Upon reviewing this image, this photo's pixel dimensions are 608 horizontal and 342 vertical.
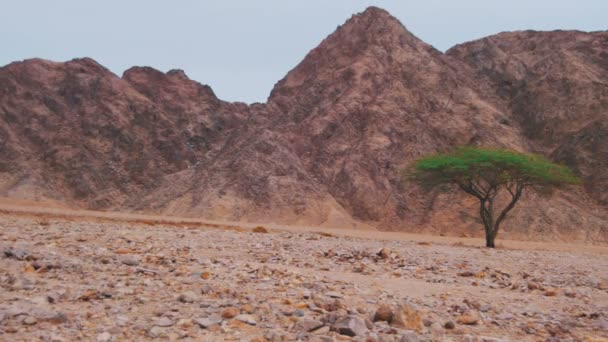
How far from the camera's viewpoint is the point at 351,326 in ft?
20.5

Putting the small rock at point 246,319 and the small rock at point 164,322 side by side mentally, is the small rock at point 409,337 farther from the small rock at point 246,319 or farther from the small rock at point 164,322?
the small rock at point 164,322

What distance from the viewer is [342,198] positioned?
1997 inches

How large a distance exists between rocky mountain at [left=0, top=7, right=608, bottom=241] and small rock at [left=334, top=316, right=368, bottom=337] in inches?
1550

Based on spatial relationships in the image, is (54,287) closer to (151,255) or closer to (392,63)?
(151,255)

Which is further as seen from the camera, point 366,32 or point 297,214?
point 366,32

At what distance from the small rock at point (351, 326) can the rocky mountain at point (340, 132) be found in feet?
129

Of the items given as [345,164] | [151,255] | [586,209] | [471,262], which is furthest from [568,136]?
[151,255]

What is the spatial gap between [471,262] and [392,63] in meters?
47.9

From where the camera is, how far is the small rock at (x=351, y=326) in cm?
619

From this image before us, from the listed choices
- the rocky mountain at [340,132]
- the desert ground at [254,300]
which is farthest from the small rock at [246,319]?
the rocky mountain at [340,132]

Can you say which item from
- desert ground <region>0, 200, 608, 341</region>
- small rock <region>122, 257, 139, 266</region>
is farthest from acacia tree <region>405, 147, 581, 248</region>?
small rock <region>122, 257, 139, 266</region>

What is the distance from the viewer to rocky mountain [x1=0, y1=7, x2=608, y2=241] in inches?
1906

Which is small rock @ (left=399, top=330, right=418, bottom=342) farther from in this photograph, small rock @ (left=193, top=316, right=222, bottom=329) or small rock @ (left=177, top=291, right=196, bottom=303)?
small rock @ (left=177, top=291, right=196, bottom=303)

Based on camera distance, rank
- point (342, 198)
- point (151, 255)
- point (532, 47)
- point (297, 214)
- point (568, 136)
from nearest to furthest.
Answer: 1. point (151, 255)
2. point (297, 214)
3. point (342, 198)
4. point (568, 136)
5. point (532, 47)
